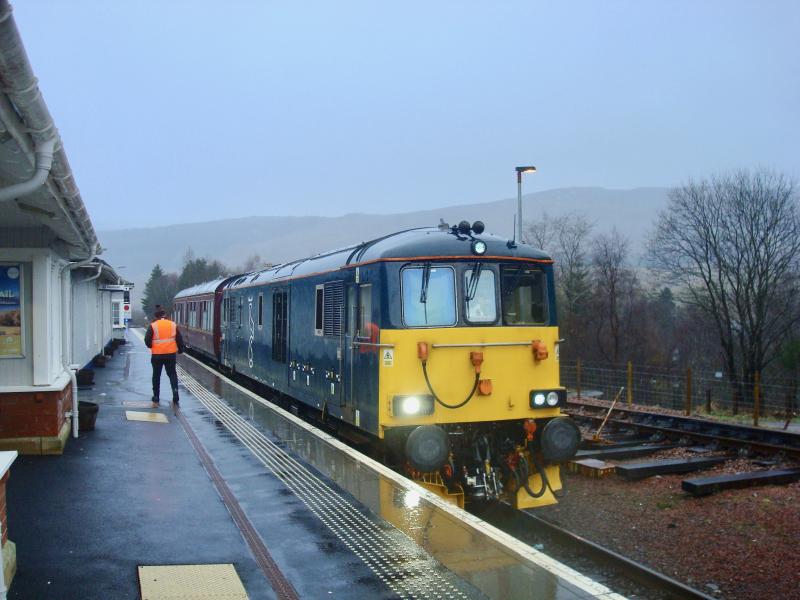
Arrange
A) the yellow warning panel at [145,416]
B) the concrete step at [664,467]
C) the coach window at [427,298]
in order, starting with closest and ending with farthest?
1. the coach window at [427,298]
2. the concrete step at [664,467]
3. the yellow warning panel at [145,416]

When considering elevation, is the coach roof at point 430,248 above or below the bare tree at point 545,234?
below

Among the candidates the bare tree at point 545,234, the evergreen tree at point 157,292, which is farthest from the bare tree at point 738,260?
the evergreen tree at point 157,292

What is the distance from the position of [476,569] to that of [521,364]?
12.1ft

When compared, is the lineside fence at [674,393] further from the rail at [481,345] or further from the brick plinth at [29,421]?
the brick plinth at [29,421]

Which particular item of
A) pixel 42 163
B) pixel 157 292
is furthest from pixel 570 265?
pixel 157 292

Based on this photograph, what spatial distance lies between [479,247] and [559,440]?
2335mm

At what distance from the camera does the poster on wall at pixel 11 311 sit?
343 inches

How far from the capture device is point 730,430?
532 inches

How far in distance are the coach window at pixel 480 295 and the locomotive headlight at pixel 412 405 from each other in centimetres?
103

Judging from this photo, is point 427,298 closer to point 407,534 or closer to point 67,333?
point 407,534

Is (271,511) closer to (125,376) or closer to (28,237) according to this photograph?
(28,237)

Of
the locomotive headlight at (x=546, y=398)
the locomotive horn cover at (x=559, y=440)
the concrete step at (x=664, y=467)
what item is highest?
the locomotive headlight at (x=546, y=398)

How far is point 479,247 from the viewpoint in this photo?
28.7ft

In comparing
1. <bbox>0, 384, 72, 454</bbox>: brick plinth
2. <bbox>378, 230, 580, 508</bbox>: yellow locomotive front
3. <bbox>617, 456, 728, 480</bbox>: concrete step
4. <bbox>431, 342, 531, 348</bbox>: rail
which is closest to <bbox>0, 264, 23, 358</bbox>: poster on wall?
<bbox>0, 384, 72, 454</bbox>: brick plinth
